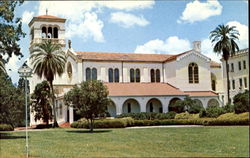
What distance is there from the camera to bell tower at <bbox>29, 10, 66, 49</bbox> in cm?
5334

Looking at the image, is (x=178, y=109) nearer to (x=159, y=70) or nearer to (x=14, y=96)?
(x=159, y=70)

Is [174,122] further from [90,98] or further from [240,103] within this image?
[90,98]

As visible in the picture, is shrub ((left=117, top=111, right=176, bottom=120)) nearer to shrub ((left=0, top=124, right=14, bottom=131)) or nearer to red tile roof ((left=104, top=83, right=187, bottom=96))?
red tile roof ((left=104, top=83, right=187, bottom=96))

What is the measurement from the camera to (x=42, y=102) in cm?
4888

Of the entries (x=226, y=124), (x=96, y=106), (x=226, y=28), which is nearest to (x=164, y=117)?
(x=226, y=124)

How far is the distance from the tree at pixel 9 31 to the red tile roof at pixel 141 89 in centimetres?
2603

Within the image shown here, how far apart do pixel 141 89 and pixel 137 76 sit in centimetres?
527

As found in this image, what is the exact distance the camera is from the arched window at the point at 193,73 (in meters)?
58.2

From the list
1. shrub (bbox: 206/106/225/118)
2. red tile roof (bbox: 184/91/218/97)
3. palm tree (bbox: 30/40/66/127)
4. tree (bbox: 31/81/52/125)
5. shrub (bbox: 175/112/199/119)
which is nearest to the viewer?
shrub (bbox: 206/106/225/118)

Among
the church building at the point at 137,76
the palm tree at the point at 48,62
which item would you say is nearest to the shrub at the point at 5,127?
the palm tree at the point at 48,62

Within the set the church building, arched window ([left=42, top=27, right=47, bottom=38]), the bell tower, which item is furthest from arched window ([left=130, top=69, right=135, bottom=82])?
arched window ([left=42, top=27, right=47, bottom=38])

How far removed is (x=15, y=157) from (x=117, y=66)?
42.4m

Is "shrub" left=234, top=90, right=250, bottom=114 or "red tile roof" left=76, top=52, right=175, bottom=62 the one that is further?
"red tile roof" left=76, top=52, right=175, bottom=62

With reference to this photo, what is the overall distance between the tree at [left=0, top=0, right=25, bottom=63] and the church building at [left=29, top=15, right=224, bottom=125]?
81.3ft
